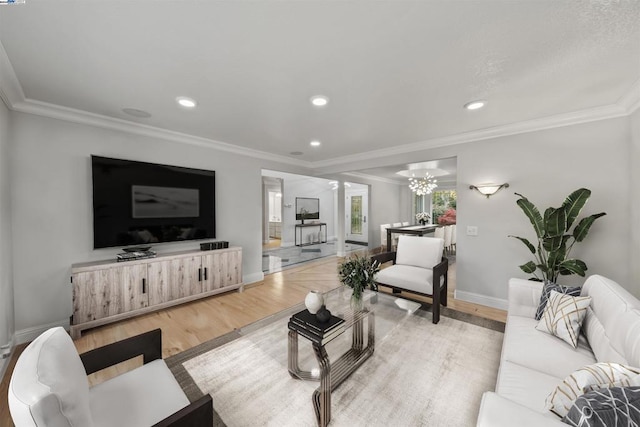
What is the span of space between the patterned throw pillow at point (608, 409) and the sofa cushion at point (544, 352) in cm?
67

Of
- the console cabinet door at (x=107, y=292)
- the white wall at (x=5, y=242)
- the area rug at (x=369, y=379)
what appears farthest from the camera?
the console cabinet door at (x=107, y=292)

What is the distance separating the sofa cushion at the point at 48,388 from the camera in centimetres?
70

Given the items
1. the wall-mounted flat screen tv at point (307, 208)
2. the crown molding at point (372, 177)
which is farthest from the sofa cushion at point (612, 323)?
the wall-mounted flat screen tv at point (307, 208)

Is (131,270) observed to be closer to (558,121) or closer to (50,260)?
(50,260)

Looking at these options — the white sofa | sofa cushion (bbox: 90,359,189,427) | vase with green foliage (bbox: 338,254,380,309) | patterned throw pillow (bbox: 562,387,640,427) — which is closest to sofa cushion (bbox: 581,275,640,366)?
the white sofa

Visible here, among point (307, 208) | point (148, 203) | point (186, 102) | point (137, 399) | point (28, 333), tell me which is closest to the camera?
point (137, 399)

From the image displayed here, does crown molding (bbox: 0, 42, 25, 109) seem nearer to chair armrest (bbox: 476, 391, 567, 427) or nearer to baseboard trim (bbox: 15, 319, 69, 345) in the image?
baseboard trim (bbox: 15, 319, 69, 345)

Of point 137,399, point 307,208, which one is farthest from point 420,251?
point 307,208

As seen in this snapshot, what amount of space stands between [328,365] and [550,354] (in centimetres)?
149

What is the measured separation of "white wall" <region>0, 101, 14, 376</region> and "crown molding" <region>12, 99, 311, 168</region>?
0.77 ft

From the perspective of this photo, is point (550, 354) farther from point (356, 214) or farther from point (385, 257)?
point (356, 214)

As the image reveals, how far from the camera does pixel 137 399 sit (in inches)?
47.5

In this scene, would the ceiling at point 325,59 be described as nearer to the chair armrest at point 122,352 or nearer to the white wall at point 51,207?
the white wall at point 51,207

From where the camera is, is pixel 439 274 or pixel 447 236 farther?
pixel 447 236
